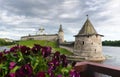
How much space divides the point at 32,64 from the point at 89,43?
4159 centimetres

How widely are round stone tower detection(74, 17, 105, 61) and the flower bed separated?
134 ft

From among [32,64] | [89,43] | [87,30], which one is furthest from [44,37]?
[32,64]

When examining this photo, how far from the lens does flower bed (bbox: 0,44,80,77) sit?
5.26 ft

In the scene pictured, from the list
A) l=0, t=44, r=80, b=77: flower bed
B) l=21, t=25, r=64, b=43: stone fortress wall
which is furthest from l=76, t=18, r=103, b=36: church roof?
l=0, t=44, r=80, b=77: flower bed

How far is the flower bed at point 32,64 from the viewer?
5.26ft

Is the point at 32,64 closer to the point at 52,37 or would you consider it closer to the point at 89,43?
the point at 89,43

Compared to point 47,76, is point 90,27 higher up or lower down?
higher up

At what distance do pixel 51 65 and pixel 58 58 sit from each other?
0.63ft

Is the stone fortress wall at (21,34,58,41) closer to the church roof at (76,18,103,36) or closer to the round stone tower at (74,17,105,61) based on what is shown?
the church roof at (76,18,103,36)

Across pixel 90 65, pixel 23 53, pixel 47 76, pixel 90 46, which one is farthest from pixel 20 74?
pixel 90 46

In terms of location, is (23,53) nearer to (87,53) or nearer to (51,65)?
(51,65)

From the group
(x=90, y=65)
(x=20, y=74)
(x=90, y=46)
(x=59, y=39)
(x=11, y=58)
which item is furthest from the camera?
(x=59, y=39)

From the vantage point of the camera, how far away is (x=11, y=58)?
192 cm

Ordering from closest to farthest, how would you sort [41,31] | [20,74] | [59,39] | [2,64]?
[20,74]
[2,64]
[59,39]
[41,31]
